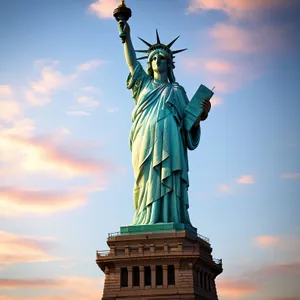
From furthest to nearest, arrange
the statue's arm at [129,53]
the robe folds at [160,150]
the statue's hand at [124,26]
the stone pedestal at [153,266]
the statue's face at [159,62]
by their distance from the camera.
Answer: the statue's face at [159,62] < the statue's arm at [129,53] < the statue's hand at [124,26] < the robe folds at [160,150] < the stone pedestal at [153,266]

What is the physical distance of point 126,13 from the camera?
43719mm

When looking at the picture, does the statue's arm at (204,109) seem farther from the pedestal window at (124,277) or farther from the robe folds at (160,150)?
the pedestal window at (124,277)

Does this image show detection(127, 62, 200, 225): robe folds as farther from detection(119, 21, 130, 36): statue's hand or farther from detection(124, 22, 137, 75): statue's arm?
detection(119, 21, 130, 36): statue's hand

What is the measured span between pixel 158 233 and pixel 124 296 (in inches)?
162

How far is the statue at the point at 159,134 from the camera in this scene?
41312mm

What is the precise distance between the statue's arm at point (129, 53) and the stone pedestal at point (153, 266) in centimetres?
1195

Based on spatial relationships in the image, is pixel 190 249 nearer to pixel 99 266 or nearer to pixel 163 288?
pixel 163 288

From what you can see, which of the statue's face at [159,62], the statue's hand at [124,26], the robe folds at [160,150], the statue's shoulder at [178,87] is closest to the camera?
the robe folds at [160,150]

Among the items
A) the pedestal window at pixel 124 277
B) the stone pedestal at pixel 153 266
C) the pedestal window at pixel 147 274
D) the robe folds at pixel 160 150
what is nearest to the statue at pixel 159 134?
the robe folds at pixel 160 150

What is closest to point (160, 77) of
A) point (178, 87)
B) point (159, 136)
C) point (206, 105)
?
point (178, 87)

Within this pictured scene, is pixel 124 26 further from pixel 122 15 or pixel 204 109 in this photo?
pixel 204 109

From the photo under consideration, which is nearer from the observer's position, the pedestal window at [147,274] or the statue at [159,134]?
the pedestal window at [147,274]

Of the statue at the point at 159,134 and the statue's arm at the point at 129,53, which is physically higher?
the statue's arm at the point at 129,53

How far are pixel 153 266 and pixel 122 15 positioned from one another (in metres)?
16.6
